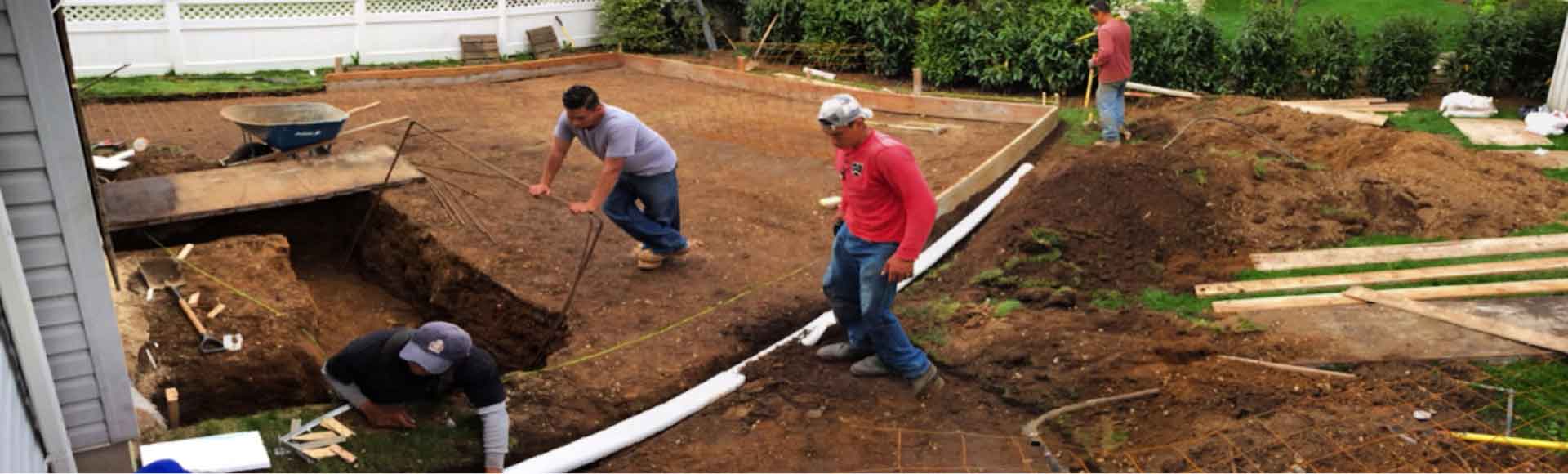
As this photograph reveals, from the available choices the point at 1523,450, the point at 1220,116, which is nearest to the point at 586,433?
the point at 1523,450

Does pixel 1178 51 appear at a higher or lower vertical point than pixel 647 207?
higher

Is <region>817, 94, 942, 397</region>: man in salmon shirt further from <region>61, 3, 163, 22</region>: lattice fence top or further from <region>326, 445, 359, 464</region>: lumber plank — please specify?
<region>61, 3, 163, 22</region>: lattice fence top

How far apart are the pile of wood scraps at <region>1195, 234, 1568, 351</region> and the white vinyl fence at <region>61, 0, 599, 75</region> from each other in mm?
11888

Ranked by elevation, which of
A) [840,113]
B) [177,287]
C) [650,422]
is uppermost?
[840,113]

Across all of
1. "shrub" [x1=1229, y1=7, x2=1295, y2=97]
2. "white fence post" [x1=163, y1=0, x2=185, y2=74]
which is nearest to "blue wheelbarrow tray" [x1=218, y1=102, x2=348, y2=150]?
"white fence post" [x1=163, y1=0, x2=185, y2=74]

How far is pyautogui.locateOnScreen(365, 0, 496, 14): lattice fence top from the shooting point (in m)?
15.8

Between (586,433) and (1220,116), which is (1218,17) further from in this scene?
(586,433)

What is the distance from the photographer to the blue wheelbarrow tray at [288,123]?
9664 mm

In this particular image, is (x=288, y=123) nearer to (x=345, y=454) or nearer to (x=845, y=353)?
(x=345, y=454)

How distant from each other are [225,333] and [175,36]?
9004 mm

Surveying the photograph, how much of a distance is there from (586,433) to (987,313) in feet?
8.45

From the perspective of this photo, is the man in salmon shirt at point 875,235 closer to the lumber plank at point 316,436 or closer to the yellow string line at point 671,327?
the yellow string line at point 671,327

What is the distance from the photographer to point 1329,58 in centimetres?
1326

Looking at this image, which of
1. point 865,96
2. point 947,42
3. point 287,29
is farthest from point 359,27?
point 947,42
